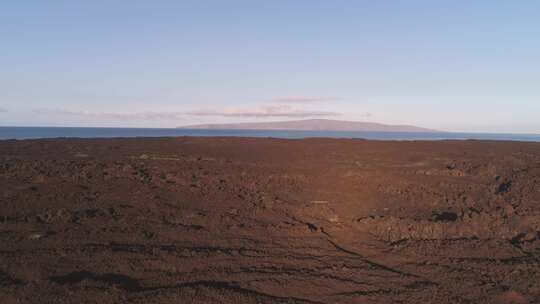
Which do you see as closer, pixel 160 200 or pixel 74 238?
pixel 74 238

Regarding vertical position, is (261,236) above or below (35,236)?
below

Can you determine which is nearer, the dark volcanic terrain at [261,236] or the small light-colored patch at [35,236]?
the dark volcanic terrain at [261,236]

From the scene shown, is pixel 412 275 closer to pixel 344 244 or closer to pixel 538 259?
pixel 344 244

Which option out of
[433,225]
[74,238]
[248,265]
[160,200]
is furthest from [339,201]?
[74,238]

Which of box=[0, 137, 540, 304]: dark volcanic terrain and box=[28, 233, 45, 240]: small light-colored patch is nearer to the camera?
box=[0, 137, 540, 304]: dark volcanic terrain

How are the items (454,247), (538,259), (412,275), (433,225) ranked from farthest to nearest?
(433,225)
(454,247)
(538,259)
(412,275)

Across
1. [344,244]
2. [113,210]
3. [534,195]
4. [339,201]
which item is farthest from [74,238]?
[534,195]

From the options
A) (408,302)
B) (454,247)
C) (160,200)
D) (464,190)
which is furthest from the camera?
(464,190)

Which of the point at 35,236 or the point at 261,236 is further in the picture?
the point at 261,236
